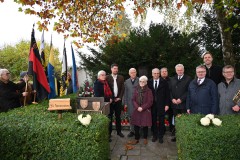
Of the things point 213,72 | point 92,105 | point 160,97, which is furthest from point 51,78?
point 213,72

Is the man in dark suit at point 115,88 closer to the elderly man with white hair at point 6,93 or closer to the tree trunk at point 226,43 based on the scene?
the elderly man with white hair at point 6,93

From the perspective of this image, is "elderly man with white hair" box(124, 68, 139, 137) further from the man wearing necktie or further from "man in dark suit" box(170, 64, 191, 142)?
the man wearing necktie

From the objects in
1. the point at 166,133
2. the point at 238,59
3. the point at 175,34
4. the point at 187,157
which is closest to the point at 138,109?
the point at 166,133

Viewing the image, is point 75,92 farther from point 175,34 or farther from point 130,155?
point 175,34

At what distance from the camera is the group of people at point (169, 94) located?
15.0 ft

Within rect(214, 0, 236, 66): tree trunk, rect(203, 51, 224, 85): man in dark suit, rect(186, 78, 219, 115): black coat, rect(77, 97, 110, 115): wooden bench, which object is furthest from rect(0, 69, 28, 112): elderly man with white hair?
rect(214, 0, 236, 66): tree trunk

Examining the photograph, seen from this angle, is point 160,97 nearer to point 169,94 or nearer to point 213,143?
point 169,94

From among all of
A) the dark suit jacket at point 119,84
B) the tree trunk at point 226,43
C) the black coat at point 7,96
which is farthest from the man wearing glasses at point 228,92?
the black coat at point 7,96

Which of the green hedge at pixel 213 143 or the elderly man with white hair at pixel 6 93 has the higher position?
the elderly man with white hair at pixel 6 93

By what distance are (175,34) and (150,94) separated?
582 cm

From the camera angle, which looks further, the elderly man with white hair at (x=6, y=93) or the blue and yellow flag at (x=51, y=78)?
the blue and yellow flag at (x=51, y=78)

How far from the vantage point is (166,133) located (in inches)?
248

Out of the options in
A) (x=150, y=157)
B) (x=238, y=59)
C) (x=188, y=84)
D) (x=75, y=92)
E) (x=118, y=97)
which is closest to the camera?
(x=150, y=157)

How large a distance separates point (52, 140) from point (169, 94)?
3246 mm
